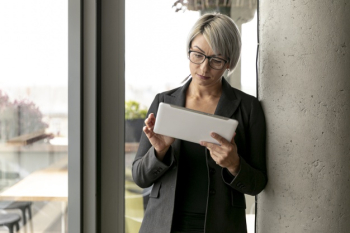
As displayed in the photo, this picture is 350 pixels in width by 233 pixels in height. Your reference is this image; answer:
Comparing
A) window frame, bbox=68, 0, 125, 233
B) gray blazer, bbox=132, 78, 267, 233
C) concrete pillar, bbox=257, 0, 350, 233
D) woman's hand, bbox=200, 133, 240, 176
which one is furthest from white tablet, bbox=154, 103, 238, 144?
window frame, bbox=68, 0, 125, 233

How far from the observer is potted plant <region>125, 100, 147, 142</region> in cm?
276

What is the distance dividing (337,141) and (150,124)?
2.35 feet

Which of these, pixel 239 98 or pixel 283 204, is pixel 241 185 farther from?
pixel 239 98

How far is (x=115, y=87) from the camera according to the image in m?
2.74

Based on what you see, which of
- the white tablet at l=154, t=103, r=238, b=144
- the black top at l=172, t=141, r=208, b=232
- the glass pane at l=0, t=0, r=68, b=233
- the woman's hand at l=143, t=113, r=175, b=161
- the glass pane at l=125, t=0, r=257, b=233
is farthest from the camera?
the glass pane at l=125, t=0, r=257, b=233

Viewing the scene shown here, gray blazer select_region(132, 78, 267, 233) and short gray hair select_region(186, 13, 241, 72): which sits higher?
short gray hair select_region(186, 13, 241, 72)

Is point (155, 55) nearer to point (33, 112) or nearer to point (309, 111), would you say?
point (33, 112)

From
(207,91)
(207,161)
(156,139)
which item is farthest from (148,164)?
(207,91)

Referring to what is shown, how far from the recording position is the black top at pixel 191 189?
2021mm

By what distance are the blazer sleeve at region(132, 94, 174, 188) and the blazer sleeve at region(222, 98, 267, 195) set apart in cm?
24

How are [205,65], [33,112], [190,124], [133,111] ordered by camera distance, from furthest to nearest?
[133,111] < [33,112] < [205,65] < [190,124]

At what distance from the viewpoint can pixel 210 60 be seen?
76.7 inches

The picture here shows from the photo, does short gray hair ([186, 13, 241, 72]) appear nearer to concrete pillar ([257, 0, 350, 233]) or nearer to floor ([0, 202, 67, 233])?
concrete pillar ([257, 0, 350, 233])

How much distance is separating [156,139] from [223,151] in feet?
0.91
